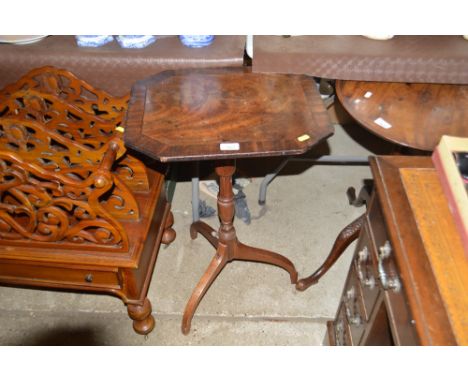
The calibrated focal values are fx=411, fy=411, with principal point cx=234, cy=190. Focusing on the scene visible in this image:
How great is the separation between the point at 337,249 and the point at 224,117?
3.11 feet

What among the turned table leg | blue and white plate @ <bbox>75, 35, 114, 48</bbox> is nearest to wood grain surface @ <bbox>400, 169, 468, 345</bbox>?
the turned table leg

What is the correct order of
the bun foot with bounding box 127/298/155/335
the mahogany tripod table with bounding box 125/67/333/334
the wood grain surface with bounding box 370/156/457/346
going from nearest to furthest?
the wood grain surface with bounding box 370/156/457/346 → the mahogany tripod table with bounding box 125/67/333/334 → the bun foot with bounding box 127/298/155/335

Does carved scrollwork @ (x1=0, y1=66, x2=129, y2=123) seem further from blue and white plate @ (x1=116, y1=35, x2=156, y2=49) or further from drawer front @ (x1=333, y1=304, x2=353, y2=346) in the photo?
drawer front @ (x1=333, y1=304, x2=353, y2=346)

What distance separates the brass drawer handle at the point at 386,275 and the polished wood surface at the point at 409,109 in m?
0.54

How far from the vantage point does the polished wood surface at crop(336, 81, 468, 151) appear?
1407 mm

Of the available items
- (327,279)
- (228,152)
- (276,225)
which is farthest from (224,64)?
(327,279)

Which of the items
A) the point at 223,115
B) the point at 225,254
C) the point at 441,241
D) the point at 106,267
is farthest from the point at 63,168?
the point at 441,241

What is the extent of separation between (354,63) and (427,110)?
1.08 feet

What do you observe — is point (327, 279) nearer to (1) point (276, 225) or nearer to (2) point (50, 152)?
(1) point (276, 225)

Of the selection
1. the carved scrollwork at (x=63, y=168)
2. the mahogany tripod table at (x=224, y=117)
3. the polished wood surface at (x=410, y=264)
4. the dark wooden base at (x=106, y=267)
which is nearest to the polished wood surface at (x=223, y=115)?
the mahogany tripod table at (x=224, y=117)

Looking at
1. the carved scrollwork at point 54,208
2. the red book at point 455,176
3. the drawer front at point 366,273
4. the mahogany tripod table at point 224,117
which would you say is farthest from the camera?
the carved scrollwork at point 54,208

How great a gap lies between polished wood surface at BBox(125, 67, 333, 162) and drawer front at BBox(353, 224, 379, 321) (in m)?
0.33

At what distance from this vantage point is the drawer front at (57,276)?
1.55 m

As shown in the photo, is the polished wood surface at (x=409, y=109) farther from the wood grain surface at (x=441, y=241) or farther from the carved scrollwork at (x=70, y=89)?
the carved scrollwork at (x=70, y=89)
